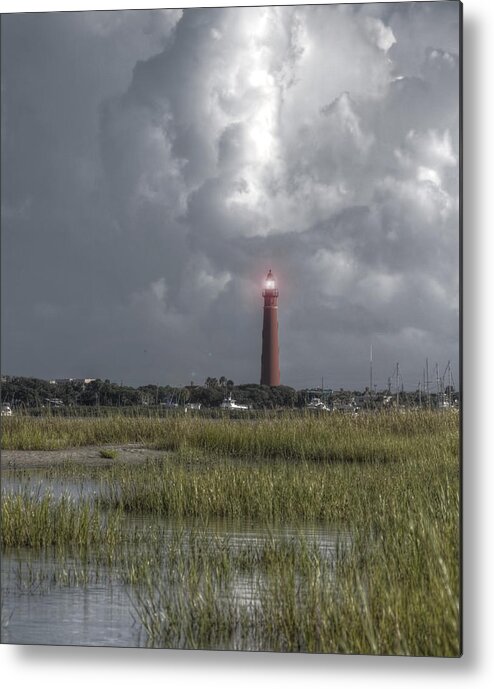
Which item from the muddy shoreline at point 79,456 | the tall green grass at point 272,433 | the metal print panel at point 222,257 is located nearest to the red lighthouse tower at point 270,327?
the metal print panel at point 222,257

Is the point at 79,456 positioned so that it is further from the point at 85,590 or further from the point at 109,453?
the point at 85,590

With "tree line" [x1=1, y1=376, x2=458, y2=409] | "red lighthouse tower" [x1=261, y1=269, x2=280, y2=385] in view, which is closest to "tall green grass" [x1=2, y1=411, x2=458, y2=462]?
"tree line" [x1=1, y1=376, x2=458, y2=409]

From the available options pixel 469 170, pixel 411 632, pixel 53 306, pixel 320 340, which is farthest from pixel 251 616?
pixel 469 170

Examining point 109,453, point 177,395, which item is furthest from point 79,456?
point 177,395

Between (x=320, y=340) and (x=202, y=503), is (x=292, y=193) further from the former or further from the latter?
(x=202, y=503)

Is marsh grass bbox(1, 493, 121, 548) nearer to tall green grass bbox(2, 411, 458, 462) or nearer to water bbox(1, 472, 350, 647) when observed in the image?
water bbox(1, 472, 350, 647)
